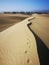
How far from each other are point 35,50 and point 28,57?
50cm

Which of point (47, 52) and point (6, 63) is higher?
point (47, 52)

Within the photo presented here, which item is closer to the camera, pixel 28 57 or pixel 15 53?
pixel 28 57

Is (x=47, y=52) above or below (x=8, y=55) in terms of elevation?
above

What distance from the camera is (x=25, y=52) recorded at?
20.7 feet

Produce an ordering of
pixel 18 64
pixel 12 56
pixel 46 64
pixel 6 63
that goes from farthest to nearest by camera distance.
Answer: pixel 12 56
pixel 6 63
pixel 18 64
pixel 46 64

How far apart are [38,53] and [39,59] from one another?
45 cm

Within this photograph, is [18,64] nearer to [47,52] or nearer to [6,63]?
[6,63]

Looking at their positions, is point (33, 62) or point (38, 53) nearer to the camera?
point (33, 62)

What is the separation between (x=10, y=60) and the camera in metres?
6.14

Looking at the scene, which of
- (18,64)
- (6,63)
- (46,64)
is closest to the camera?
(46,64)

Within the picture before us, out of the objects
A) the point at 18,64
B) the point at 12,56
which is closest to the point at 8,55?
the point at 12,56

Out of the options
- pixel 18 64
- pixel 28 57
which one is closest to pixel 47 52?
pixel 28 57

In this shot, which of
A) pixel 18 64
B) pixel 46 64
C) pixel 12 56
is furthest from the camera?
pixel 12 56

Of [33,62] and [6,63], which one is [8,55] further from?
[33,62]
